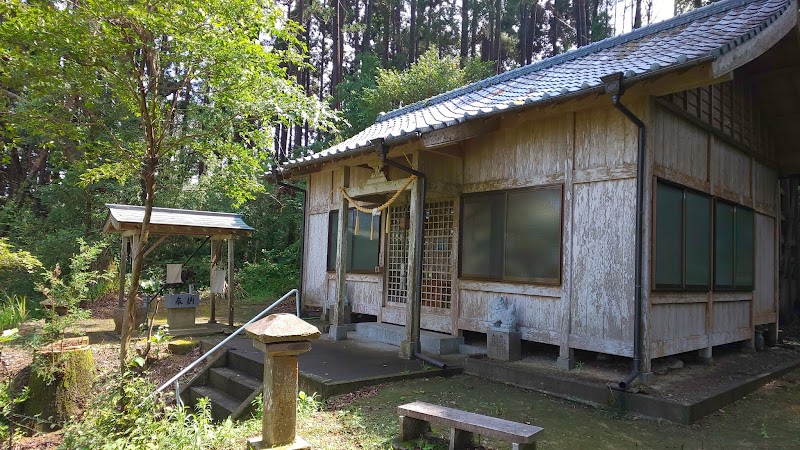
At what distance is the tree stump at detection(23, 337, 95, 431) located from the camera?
20.3ft

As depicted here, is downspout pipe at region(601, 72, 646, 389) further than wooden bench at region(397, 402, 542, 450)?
Yes

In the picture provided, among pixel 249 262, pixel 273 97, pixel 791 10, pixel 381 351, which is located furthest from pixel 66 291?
pixel 249 262

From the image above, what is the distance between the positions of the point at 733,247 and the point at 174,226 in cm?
1013

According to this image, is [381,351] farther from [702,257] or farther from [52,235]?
[52,235]

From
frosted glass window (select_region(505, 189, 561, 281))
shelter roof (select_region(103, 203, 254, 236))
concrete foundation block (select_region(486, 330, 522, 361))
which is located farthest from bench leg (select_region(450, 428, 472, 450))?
shelter roof (select_region(103, 203, 254, 236))

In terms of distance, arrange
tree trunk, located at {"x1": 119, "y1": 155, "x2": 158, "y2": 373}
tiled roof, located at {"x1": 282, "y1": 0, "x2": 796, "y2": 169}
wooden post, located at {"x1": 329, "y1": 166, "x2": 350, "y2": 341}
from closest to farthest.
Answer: tree trunk, located at {"x1": 119, "y1": 155, "x2": 158, "y2": 373}
tiled roof, located at {"x1": 282, "y1": 0, "x2": 796, "y2": 169}
wooden post, located at {"x1": 329, "y1": 166, "x2": 350, "y2": 341}

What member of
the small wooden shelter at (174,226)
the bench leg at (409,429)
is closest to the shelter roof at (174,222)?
the small wooden shelter at (174,226)

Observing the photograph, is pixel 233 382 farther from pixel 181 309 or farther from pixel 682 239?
pixel 682 239

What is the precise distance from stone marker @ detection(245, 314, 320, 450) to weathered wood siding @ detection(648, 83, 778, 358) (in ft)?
14.0

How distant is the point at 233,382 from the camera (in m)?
6.57

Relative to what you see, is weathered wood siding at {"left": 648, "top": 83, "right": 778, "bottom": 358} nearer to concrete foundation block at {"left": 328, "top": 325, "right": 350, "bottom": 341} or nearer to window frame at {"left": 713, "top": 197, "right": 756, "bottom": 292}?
window frame at {"left": 713, "top": 197, "right": 756, "bottom": 292}

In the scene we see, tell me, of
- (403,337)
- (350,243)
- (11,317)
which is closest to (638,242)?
(403,337)

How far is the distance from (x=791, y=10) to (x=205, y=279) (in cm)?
1776

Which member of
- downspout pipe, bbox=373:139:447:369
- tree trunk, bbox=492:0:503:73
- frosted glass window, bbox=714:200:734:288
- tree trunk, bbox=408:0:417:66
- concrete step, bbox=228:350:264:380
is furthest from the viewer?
tree trunk, bbox=408:0:417:66
